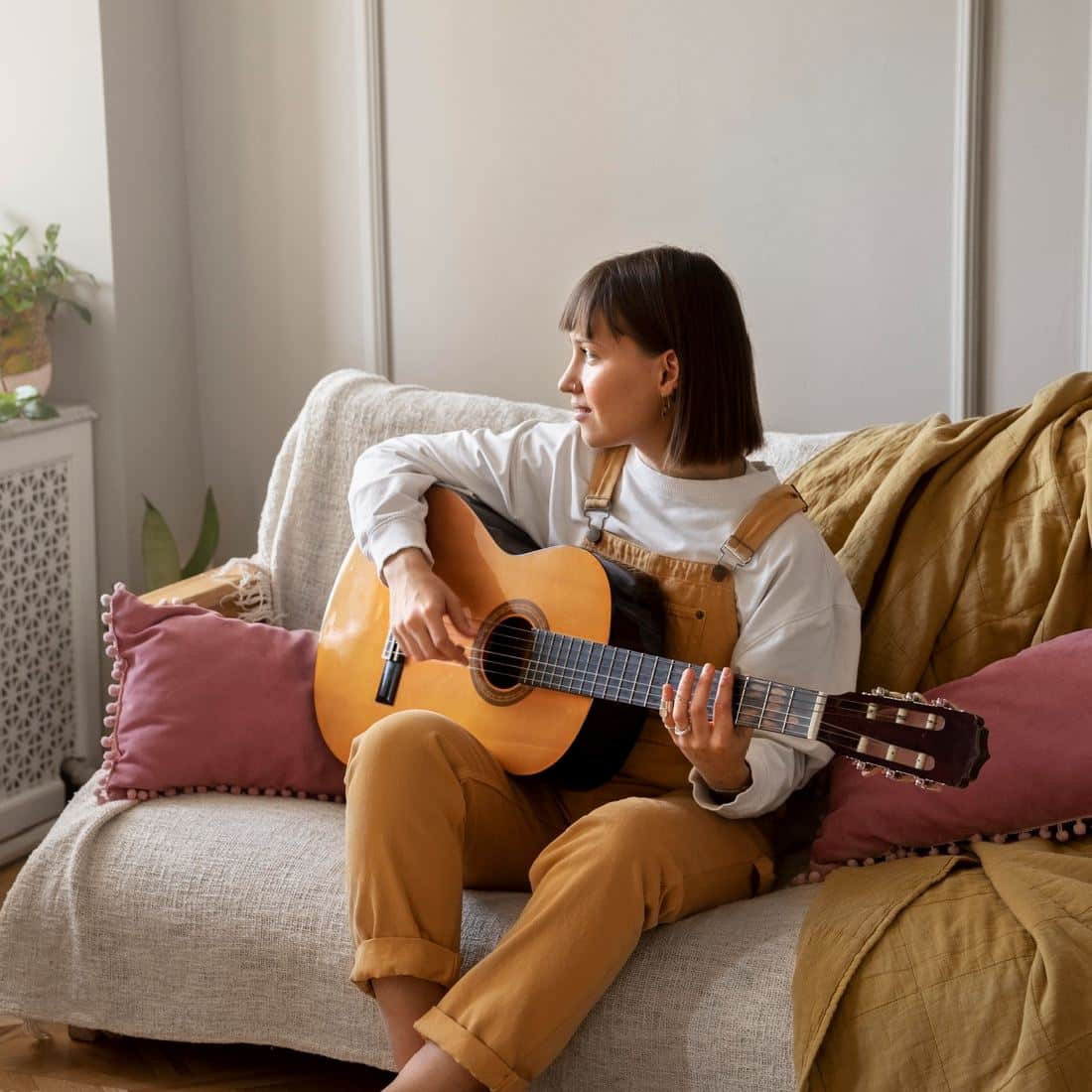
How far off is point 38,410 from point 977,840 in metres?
1.73

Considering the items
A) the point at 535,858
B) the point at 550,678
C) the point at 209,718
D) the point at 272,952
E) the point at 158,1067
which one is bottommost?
the point at 158,1067

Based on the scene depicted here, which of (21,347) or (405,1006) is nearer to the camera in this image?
(405,1006)

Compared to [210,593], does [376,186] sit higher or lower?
higher

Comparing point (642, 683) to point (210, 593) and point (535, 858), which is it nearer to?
point (535, 858)

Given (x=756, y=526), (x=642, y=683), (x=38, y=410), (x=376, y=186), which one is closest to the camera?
(x=642, y=683)

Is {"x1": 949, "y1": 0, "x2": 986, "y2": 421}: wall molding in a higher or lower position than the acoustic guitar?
higher

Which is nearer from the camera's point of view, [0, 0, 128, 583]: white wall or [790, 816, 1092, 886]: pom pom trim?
[790, 816, 1092, 886]: pom pom trim

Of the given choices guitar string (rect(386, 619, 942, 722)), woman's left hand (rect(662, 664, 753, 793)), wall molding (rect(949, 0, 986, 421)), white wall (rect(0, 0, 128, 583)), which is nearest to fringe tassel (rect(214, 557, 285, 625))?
guitar string (rect(386, 619, 942, 722))

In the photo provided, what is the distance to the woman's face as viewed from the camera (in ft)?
5.95

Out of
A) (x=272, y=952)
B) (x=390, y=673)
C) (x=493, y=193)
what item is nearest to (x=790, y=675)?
(x=390, y=673)

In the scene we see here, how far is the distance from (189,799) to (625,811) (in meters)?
0.64

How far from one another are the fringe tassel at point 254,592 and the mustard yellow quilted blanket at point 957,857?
84 cm

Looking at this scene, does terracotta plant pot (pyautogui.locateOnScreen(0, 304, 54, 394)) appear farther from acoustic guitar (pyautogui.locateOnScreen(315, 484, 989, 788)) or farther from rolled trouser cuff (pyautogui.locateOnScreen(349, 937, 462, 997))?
rolled trouser cuff (pyautogui.locateOnScreen(349, 937, 462, 997))

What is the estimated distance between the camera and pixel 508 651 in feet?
5.97
